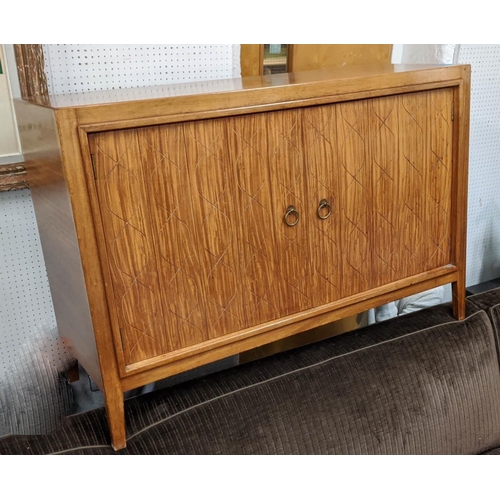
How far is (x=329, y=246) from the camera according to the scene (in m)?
1.59

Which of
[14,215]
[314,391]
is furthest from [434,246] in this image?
[14,215]

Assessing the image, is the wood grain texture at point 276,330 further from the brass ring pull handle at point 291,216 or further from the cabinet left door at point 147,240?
the brass ring pull handle at point 291,216

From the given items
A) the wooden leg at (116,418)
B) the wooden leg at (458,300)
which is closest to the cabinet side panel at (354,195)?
the wooden leg at (458,300)

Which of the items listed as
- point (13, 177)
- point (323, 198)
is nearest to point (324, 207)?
point (323, 198)

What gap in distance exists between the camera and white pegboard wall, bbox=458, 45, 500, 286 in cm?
254

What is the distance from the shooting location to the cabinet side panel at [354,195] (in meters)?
1.52

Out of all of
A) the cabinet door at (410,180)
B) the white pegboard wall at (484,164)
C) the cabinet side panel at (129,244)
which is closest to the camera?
the cabinet side panel at (129,244)

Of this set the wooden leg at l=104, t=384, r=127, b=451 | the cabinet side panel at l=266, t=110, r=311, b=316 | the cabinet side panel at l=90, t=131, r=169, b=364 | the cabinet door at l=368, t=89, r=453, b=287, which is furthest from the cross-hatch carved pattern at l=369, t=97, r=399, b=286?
the wooden leg at l=104, t=384, r=127, b=451

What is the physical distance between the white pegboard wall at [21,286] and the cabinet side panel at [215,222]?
629mm

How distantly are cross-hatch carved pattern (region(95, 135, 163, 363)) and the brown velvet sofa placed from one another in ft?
0.90

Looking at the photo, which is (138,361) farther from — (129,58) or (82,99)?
(129,58)

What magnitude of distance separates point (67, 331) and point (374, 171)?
950 millimetres

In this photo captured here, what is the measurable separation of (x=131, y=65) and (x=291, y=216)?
0.67m

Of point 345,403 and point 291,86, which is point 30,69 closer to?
point 291,86
